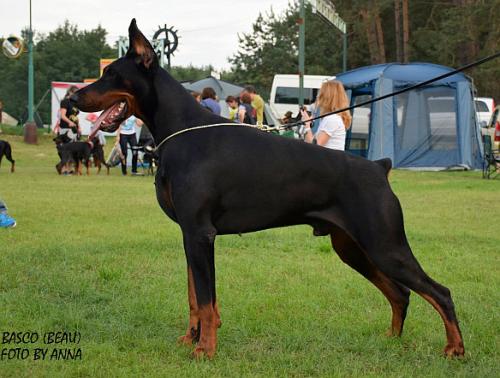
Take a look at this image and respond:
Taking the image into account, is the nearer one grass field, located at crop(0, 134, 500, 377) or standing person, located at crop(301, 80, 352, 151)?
grass field, located at crop(0, 134, 500, 377)

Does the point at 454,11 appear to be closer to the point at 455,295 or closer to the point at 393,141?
the point at 393,141

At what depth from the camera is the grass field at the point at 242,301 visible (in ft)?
13.9

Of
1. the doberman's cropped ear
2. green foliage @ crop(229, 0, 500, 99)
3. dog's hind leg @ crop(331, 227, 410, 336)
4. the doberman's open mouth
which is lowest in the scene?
dog's hind leg @ crop(331, 227, 410, 336)

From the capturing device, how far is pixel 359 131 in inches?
930

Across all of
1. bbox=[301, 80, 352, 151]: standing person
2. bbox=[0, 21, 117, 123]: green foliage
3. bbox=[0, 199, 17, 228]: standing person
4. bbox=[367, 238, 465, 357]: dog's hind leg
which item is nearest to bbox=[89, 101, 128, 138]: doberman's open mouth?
bbox=[367, 238, 465, 357]: dog's hind leg

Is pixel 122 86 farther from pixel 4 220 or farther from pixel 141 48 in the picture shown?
pixel 4 220

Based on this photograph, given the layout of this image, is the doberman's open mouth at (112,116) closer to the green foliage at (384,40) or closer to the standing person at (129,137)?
the standing person at (129,137)

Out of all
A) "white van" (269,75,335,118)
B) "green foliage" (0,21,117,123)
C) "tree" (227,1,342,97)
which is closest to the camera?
"white van" (269,75,335,118)

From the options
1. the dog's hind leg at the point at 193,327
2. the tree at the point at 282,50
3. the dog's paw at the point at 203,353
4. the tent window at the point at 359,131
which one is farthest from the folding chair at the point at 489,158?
the tree at the point at 282,50

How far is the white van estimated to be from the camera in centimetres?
3744

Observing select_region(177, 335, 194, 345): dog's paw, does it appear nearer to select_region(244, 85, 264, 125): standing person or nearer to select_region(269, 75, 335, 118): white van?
select_region(244, 85, 264, 125): standing person

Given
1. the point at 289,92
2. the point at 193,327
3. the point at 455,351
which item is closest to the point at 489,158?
the point at 455,351

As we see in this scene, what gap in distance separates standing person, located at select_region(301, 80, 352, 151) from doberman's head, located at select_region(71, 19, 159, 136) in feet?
11.9

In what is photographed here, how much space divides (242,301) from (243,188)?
155cm
